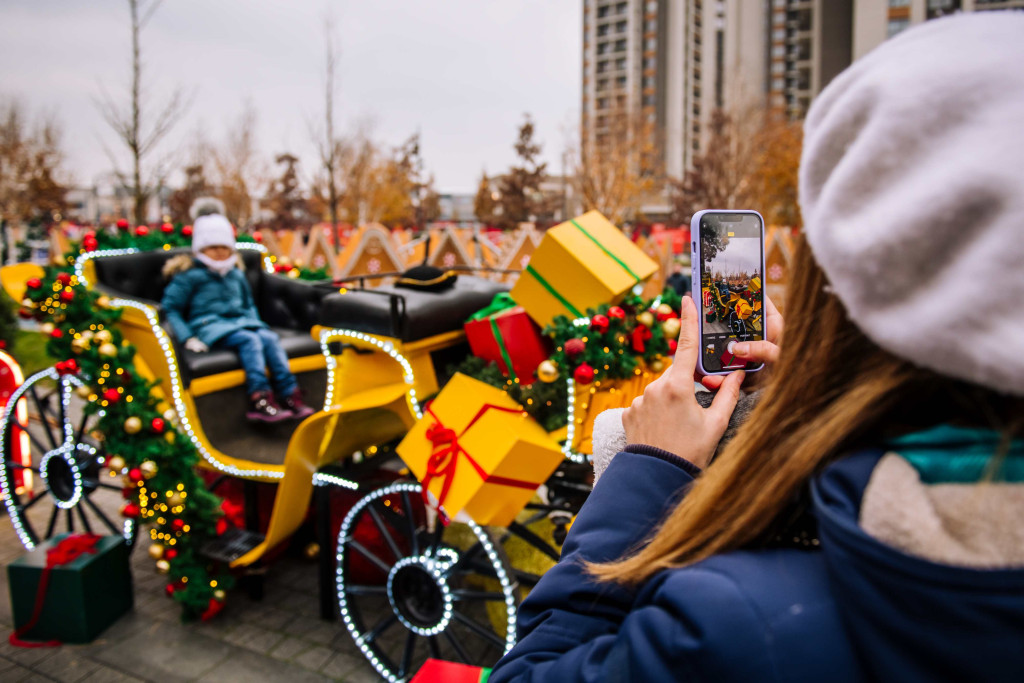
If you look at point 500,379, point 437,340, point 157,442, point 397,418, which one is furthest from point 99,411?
point 500,379

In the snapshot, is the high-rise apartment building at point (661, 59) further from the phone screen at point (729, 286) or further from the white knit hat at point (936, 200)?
the white knit hat at point (936, 200)

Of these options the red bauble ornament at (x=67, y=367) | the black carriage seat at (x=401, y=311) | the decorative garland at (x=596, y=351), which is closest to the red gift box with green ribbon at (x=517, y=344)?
the decorative garland at (x=596, y=351)

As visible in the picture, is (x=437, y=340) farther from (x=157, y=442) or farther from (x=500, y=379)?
(x=157, y=442)

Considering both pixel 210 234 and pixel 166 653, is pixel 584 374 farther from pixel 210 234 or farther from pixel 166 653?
pixel 210 234

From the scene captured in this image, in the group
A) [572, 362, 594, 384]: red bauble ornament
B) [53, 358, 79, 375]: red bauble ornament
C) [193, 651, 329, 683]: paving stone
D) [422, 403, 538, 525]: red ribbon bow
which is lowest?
[193, 651, 329, 683]: paving stone

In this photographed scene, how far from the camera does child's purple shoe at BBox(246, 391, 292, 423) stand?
4.10 meters

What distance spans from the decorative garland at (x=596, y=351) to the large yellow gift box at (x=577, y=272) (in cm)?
7

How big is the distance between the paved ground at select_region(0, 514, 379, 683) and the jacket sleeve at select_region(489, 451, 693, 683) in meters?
2.88

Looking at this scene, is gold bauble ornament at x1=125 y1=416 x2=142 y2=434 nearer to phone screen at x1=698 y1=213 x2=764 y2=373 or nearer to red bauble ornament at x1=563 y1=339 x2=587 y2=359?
red bauble ornament at x1=563 y1=339 x2=587 y2=359

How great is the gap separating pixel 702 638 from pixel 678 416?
393mm

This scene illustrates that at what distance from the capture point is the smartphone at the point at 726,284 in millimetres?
1311

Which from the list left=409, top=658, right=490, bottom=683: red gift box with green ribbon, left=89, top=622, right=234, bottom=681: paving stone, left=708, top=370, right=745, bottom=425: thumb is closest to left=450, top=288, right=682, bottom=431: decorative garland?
left=409, top=658, right=490, bottom=683: red gift box with green ribbon

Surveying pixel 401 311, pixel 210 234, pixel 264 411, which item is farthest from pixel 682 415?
pixel 210 234

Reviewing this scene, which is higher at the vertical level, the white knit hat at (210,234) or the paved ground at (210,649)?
the white knit hat at (210,234)
